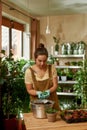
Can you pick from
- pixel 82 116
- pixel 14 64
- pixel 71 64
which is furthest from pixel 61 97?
pixel 82 116

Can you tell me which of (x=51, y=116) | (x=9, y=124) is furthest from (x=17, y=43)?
(x=51, y=116)

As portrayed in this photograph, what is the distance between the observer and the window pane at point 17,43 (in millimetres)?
5603

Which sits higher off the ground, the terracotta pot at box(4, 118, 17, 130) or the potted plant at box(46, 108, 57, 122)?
the potted plant at box(46, 108, 57, 122)

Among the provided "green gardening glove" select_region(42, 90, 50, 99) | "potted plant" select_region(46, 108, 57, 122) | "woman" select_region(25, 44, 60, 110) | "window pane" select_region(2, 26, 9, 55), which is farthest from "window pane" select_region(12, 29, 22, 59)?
"potted plant" select_region(46, 108, 57, 122)

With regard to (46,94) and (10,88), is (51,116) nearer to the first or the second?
(46,94)

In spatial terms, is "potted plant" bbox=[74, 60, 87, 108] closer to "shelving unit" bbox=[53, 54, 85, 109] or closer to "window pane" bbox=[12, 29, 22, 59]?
"shelving unit" bbox=[53, 54, 85, 109]

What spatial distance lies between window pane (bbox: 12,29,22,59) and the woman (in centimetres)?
289

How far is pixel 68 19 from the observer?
609cm

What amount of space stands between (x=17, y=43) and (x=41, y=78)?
318 centimetres

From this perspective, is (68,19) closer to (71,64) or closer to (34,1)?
(71,64)

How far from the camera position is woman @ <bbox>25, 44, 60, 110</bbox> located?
2.71 metres

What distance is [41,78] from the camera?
2.83 meters

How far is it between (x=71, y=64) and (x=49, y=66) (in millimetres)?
2964

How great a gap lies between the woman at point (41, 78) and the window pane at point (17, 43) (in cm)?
289
